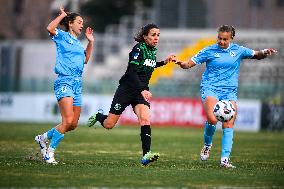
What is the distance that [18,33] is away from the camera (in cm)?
5662

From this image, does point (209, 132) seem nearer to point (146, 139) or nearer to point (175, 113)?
point (146, 139)

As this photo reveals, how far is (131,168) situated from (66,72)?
6.74 feet

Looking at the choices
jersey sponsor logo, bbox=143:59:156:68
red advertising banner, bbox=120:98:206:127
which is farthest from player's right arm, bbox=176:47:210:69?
red advertising banner, bbox=120:98:206:127

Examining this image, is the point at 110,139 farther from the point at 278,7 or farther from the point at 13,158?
the point at 278,7

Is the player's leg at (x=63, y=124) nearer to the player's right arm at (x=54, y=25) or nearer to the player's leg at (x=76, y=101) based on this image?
the player's leg at (x=76, y=101)

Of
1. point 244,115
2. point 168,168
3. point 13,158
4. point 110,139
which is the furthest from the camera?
point 244,115

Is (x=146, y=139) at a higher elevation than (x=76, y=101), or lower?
lower

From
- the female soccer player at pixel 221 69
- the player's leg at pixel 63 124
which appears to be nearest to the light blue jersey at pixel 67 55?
the player's leg at pixel 63 124

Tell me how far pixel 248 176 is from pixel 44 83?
2812 cm

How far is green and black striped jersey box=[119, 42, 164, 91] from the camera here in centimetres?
1488

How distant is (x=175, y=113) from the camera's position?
36844 millimetres

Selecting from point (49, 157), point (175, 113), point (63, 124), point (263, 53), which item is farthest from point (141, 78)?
point (175, 113)

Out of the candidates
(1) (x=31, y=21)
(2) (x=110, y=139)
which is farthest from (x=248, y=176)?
(1) (x=31, y=21)

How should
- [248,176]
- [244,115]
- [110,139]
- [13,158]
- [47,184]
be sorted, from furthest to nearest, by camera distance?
1. [244,115]
2. [110,139]
3. [13,158]
4. [248,176]
5. [47,184]
